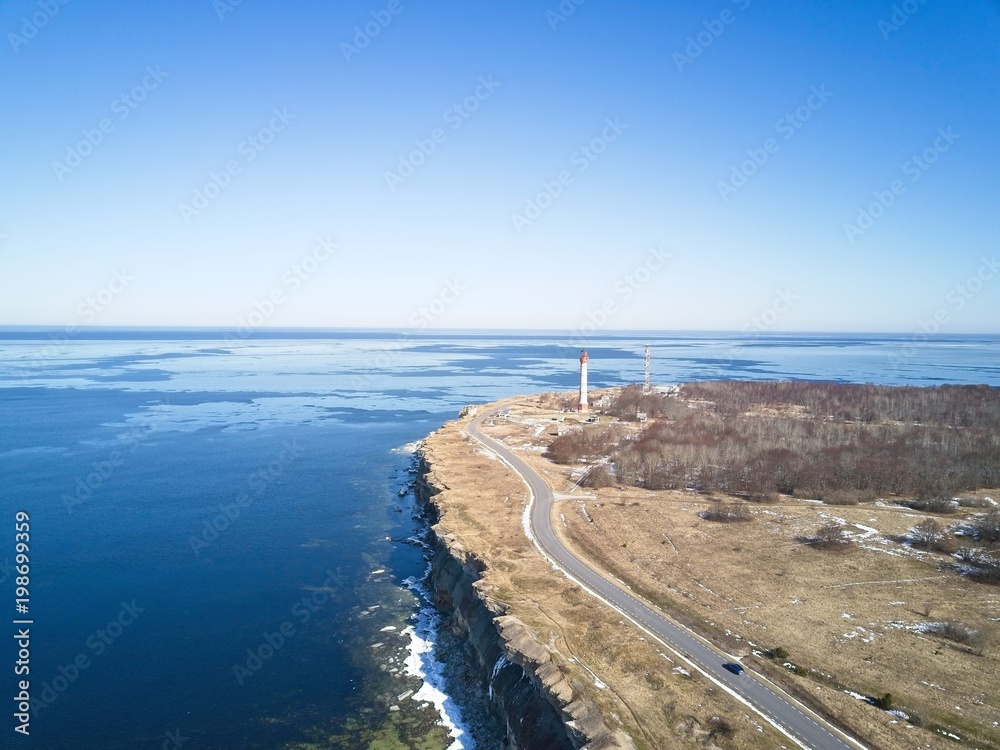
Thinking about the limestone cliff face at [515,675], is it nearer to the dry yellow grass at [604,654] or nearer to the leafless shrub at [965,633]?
the dry yellow grass at [604,654]

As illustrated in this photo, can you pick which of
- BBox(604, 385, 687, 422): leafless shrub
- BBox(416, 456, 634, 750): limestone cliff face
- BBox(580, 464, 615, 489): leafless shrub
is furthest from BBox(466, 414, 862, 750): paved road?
BBox(604, 385, 687, 422): leafless shrub

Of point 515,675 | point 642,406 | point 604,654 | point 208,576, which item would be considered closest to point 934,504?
point 604,654

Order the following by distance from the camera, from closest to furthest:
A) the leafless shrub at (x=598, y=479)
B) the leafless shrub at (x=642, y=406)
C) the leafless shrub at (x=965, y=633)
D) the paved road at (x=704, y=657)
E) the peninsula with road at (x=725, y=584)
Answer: the paved road at (x=704, y=657) < the peninsula with road at (x=725, y=584) < the leafless shrub at (x=965, y=633) < the leafless shrub at (x=598, y=479) < the leafless shrub at (x=642, y=406)

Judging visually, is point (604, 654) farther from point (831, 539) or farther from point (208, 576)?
point (208, 576)

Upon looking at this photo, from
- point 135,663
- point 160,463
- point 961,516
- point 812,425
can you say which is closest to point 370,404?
point 160,463

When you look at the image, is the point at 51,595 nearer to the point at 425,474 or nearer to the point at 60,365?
the point at 425,474

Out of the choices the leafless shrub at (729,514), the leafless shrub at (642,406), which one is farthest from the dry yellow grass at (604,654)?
the leafless shrub at (642,406)
